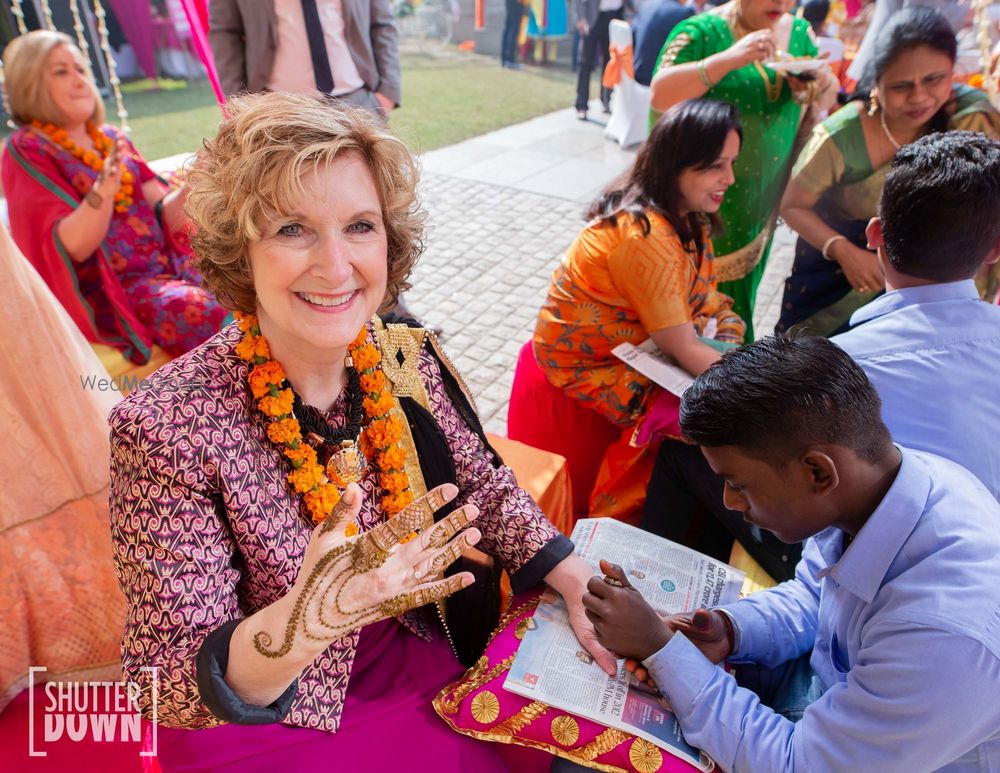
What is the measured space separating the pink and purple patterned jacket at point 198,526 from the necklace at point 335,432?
0.03 m

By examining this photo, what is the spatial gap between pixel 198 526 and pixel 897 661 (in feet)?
3.99

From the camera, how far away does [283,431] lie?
1.47 m

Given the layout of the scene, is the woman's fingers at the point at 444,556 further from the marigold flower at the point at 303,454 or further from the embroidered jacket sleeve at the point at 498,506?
the embroidered jacket sleeve at the point at 498,506

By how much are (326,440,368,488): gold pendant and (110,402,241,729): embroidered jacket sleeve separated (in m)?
0.29

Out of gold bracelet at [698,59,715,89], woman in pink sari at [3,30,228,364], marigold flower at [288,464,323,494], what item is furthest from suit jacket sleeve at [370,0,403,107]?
marigold flower at [288,464,323,494]

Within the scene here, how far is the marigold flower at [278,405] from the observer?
1.46 m

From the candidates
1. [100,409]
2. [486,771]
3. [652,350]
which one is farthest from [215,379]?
[652,350]

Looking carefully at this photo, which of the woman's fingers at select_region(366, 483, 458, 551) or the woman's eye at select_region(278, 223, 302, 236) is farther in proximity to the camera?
the woman's eye at select_region(278, 223, 302, 236)

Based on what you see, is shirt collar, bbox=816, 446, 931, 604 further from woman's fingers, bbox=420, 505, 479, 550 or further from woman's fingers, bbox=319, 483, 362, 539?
woman's fingers, bbox=319, 483, 362, 539

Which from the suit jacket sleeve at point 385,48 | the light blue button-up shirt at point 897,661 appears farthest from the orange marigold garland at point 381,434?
the suit jacket sleeve at point 385,48

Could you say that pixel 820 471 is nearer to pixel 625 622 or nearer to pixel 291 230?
pixel 625 622

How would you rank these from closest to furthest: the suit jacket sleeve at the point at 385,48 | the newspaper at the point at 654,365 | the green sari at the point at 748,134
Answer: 1. the newspaper at the point at 654,365
2. the green sari at the point at 748,134
3. the suit jacket sleeve at the point at 385,48

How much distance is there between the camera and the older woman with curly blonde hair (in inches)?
47.3

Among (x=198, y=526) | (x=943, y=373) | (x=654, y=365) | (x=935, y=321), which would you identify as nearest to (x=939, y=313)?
(x=935, y=321)
